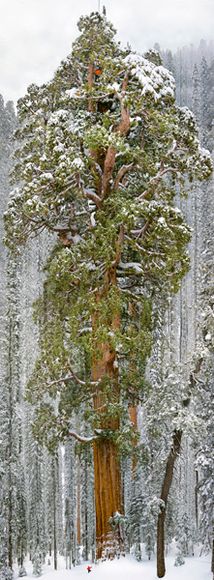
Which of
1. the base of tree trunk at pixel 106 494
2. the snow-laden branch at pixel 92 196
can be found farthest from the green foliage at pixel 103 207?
the base of tree trunk at pixel 106 494

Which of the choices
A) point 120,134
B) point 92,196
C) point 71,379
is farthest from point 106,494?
point 120,134

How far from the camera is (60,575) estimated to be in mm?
13547

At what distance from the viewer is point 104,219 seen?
11062mm

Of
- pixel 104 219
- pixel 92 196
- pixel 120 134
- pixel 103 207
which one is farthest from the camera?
pixel 92 196

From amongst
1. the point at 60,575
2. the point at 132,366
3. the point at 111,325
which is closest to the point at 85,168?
the point at 111,325

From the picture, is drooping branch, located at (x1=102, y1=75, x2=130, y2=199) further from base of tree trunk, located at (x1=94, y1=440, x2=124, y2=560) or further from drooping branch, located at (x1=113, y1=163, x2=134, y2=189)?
base of tree trunk, located at (x1=94, y1=440, x2=124, y2=560)

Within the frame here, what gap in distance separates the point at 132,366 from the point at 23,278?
35981 mm

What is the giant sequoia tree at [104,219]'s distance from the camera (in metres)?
10.8

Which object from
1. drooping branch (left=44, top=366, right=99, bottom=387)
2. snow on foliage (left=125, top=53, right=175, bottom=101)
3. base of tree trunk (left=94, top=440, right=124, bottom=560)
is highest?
snow on foliage (left=125, top=53, right=175, bottom=101)

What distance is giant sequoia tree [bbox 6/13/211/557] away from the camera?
10.8 meters

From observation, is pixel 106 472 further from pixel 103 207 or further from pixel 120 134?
pixel 120 134

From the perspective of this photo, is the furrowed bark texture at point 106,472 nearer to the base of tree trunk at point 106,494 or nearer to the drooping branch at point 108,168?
the base of tree trunk at point 106,494

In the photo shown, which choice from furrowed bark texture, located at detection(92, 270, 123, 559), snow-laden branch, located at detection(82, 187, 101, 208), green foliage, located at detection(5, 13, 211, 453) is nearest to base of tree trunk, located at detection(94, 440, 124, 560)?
furrowed bark texture, located at detection(92, 270, 123, 559)

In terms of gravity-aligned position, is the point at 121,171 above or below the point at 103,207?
above
